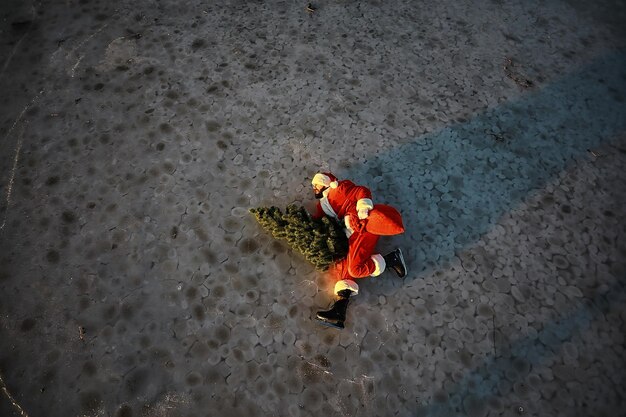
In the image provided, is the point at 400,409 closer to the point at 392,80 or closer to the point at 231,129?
the point at 231,129

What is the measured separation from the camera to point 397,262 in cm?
391

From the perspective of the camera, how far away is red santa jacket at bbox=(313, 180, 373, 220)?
3752mm

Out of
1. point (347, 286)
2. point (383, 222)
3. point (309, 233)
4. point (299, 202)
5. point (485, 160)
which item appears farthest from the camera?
A: point (485, 160)

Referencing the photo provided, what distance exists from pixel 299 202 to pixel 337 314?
138cm

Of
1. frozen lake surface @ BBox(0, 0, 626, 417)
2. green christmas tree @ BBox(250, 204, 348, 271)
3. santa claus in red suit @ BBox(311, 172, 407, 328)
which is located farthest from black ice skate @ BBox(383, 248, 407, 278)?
green christmas tree @ BBox(250, 204, 348, 271)

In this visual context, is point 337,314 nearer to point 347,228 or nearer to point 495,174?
point 347,228

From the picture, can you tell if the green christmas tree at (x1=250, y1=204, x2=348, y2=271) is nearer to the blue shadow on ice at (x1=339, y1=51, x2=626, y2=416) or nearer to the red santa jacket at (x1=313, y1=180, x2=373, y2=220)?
the red santa jacket at (x1=313, y1=180, x2=373, y2=220)

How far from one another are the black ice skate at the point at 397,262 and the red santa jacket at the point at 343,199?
66 cm

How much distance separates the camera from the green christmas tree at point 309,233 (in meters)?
3.73

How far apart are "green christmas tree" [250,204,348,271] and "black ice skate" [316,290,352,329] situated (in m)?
0.36

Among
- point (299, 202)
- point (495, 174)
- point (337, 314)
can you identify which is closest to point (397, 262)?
point (337, 314)

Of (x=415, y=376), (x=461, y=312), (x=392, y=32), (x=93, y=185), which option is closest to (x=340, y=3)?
(x=392, y=32)

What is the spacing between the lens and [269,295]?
3861 millimetres

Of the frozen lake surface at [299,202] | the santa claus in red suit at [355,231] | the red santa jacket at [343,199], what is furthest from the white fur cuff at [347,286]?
the red santa jacket at [343,199]
